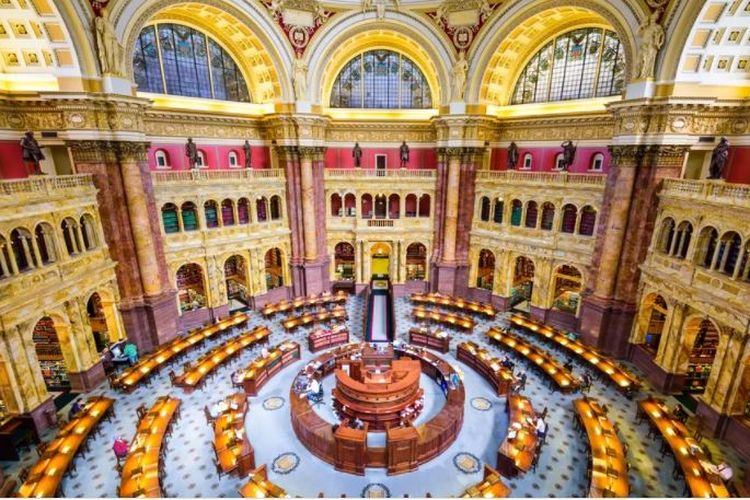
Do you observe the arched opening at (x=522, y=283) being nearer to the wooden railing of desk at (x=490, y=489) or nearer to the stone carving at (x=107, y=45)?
the wooden railing of desk at (x=490, y=489)

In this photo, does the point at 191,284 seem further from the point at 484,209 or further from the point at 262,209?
the point at 484,209

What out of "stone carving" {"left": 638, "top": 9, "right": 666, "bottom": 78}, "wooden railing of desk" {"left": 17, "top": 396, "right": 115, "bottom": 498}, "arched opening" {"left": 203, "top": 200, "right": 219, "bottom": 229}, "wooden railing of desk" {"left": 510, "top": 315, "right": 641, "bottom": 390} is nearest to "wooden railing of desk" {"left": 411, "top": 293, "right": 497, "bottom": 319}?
"wooden railing of desk" {"left": 510, "top": 315, "right": 641, "bottom": 390}

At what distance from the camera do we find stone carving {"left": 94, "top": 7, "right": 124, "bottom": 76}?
17094 millimetres

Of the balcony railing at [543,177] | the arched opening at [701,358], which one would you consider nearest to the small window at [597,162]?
the balcony railing at [543,177]

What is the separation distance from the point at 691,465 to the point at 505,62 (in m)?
24.1

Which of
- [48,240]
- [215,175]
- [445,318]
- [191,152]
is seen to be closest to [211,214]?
[215,175]

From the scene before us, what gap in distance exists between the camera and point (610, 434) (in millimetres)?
13492

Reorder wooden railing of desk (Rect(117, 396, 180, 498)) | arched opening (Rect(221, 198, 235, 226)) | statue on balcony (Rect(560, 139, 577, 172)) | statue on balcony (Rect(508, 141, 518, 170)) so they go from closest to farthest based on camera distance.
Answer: wooden railing of desk (Rect(117, 396, 180, 498)) < statue on balcony (Rect(560, 139, 577, 172)) < statue on balcony (Rect(508, 141, 518, 170)) < arched opening (Rect(221, 198, 235, 226))

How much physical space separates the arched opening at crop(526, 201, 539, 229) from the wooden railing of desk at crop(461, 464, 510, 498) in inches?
692

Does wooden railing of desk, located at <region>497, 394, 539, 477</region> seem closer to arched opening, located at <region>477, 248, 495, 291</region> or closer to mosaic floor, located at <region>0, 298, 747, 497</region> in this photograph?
mosaic floor, located at <region>0, 298, 747, 497</region>

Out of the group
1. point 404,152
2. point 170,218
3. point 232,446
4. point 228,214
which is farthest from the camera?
point 404,152

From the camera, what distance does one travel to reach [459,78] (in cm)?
2484

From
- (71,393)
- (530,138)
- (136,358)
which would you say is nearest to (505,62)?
(530,138)

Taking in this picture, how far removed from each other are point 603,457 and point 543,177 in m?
16.2
